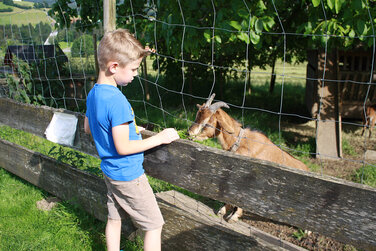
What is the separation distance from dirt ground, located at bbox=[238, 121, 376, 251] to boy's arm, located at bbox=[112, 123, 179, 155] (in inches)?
38.3

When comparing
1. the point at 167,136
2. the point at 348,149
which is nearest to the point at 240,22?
the point at 167,136

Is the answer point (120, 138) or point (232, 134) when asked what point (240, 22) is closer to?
point (232, 134)

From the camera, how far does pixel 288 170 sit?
1.78m

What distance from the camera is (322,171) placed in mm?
3691

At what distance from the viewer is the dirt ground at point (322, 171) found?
3.49 m

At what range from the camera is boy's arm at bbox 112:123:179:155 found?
1919mm

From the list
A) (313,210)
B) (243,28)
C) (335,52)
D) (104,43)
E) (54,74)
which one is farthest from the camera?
(54,74)

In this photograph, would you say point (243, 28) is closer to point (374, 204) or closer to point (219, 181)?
point (219, 181)

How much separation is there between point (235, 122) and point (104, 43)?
8.29ft

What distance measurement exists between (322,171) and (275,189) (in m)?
2.11

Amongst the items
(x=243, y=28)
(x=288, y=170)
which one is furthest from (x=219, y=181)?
(x=243, y=28)

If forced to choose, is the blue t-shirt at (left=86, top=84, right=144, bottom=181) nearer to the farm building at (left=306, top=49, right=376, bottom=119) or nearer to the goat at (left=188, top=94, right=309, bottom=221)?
the goat at (left=188, top=94, right=309, bottom=221)

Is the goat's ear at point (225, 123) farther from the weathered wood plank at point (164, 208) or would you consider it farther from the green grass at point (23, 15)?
the green grass at point (23, 15)

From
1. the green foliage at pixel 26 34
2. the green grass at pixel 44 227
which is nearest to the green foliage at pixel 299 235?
the green grass at pixel 44 227
